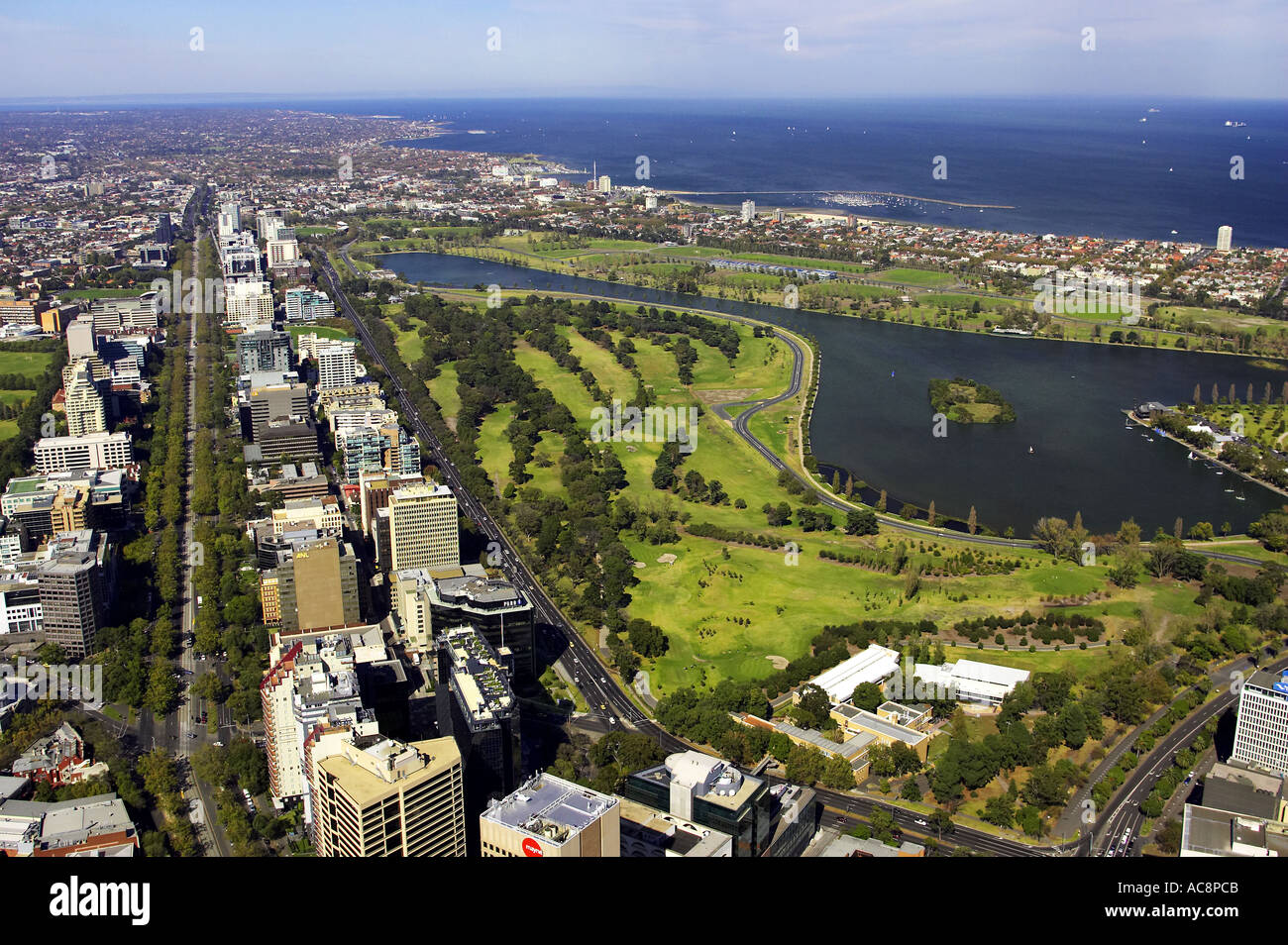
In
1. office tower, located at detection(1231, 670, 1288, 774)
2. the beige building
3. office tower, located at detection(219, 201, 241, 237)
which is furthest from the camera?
office tower, located at detection(219, 201, 241, 237)

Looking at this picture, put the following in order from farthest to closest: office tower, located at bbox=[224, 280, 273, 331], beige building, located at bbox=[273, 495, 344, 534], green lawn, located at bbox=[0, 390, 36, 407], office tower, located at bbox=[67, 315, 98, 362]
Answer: office tower, located at bbox=[224, 280, 273, 331] < office tower, located at bbox=[67, 315, 98, 362] < green lawn, located at bbox=[0, 390, 36, 407] < beige building, located at bbox=[273, 495, 344, 534]

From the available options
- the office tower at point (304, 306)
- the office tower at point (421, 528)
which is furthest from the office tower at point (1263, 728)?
the office tower at point (304, 306)

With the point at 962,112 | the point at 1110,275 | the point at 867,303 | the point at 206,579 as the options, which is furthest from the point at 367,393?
the point at 962,112

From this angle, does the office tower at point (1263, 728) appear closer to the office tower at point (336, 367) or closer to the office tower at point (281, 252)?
the office tower at point (336, 367)

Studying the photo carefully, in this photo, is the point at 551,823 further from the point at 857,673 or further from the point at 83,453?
the point at 83,453

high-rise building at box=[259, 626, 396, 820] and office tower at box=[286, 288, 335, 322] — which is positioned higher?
office tower at box=[286, 288, 335, 322]

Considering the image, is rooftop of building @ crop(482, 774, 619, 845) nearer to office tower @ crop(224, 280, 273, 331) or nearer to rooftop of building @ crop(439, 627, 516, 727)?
rooftop of building @ crop(439, 627, 516, 727)

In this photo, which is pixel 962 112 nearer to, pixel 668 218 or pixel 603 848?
pixel 668 218

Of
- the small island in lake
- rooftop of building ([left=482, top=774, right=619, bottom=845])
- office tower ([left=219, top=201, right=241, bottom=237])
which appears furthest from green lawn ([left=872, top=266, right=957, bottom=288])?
rooftop of building ([left=482, top=774, right=619, bottom=845])
